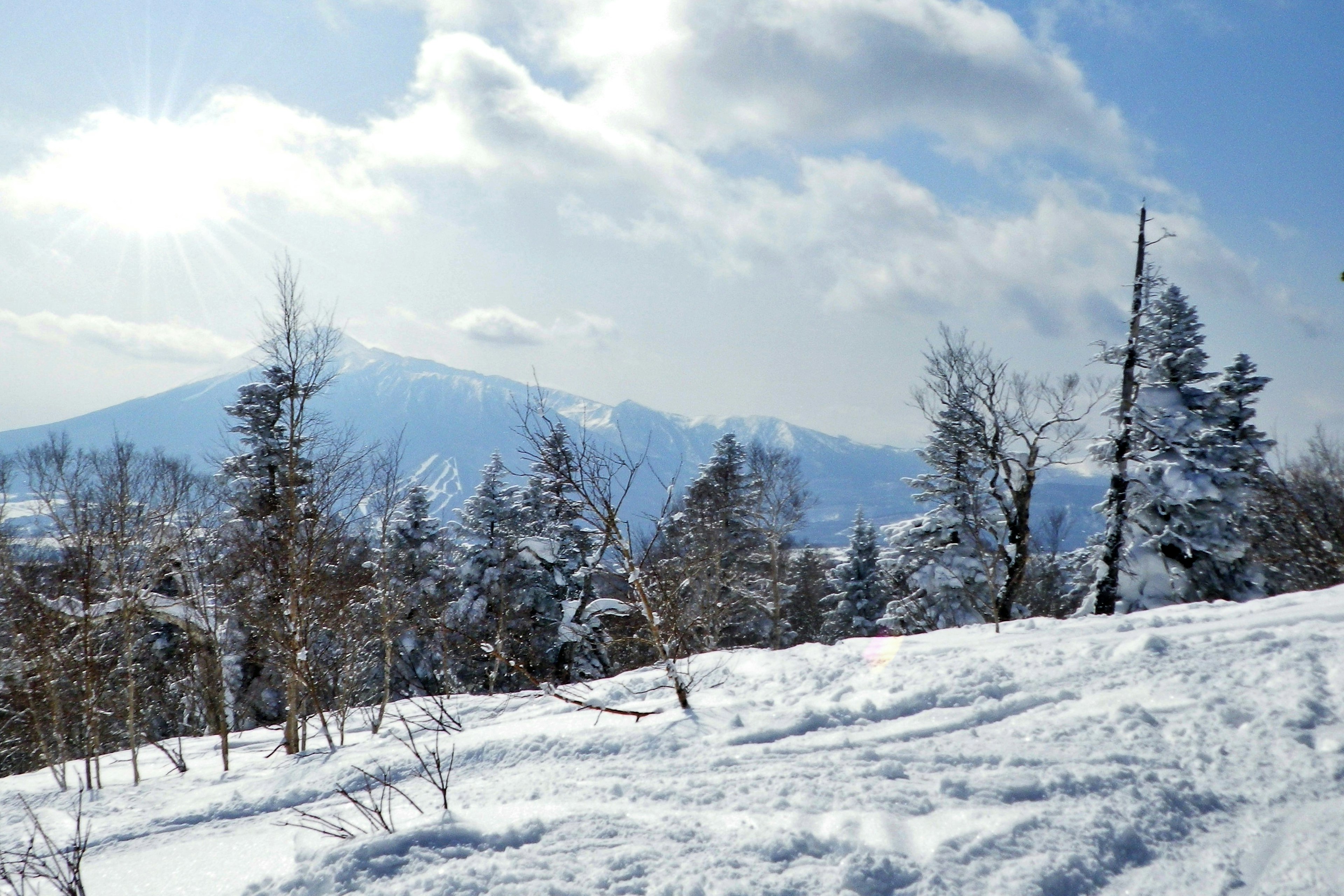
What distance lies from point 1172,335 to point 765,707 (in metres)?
19.7

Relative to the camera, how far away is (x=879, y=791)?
4363 mm

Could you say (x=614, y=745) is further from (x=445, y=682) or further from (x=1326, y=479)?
(x=1326, y=479)

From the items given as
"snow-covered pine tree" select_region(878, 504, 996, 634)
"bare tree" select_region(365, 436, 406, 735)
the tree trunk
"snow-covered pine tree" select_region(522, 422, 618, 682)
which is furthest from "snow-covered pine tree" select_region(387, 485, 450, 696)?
the tree trunk

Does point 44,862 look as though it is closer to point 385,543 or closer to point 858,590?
point 385,543

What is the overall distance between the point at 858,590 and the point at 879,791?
2885 cm

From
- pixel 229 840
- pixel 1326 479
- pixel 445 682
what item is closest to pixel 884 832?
pixel 229 840

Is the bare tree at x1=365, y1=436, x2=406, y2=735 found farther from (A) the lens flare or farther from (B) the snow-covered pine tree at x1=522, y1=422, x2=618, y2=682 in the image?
(A) the lens flare

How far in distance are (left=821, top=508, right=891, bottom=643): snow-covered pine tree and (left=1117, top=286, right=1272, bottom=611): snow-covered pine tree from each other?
44.9 ft

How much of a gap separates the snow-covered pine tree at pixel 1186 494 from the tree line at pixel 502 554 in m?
0.07

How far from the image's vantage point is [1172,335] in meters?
19.2

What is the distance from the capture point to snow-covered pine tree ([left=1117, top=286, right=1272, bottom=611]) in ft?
56.5

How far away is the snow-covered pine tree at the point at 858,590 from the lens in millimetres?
31203

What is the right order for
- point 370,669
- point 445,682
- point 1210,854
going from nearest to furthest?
1. point 1210,854
2. point 445,682
3. point 370,669

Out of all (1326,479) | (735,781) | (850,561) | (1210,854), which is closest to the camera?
(1210,854)
